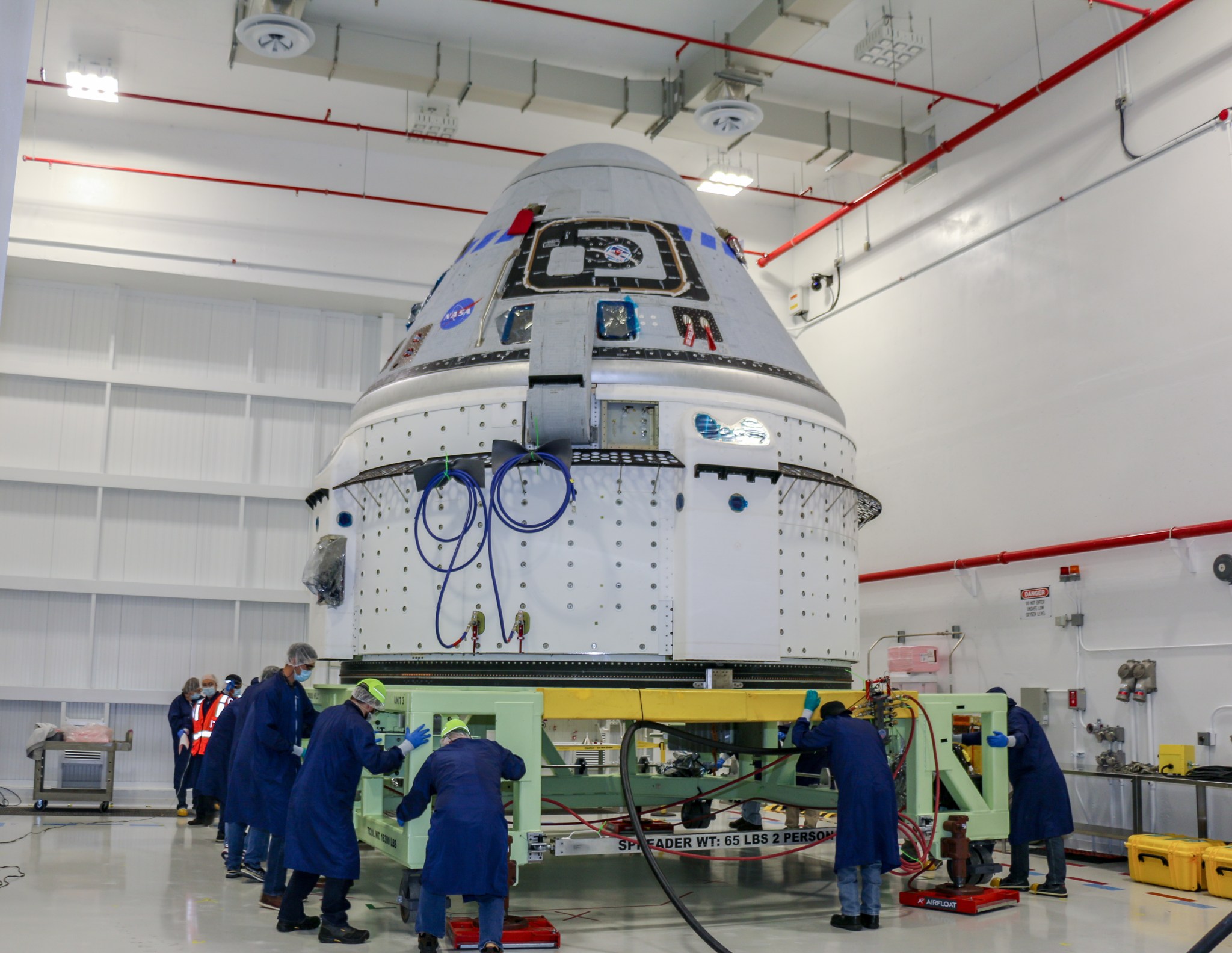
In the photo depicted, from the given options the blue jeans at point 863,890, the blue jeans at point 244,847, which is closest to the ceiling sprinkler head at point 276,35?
the blue jeans at point 244,847

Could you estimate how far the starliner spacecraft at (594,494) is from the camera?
7.32 m

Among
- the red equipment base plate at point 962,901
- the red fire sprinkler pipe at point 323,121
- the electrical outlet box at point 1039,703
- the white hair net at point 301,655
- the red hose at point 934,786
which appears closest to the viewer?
the red equipment base plate at point 962,901

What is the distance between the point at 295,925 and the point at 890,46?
36.1 ft

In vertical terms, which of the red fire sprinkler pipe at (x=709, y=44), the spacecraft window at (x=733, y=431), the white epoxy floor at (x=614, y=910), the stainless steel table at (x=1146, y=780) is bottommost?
the white epoxy floor at (x=614, y=910)

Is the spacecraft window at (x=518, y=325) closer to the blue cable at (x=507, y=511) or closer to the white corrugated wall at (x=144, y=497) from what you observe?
the blue cable at (x=507, y=511)

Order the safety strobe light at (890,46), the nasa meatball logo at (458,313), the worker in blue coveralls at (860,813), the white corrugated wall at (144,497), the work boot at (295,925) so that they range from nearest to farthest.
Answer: the work boot at (295,925) → the worker in blue coveralls at (860,813) → the nasa meatball logo at (458,313) → the safety strobe light at (890,46) → the white corrugated wall at (144,497)

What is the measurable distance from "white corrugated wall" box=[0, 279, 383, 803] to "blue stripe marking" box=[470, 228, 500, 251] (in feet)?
21.0

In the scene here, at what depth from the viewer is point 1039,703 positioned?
11.2m

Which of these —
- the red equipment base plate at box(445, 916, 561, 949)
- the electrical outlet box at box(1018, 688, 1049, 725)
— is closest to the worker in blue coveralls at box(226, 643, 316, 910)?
the red equipment base plate at box(445, 916, 561, 949)

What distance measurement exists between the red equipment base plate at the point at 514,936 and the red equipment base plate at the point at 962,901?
8.79 feet

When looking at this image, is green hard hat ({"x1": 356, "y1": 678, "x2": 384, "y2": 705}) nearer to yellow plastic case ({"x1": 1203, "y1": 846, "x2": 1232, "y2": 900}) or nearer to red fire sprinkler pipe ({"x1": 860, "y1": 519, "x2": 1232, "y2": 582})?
yellow plastic case ({"x1": 1203, "y1": 846, "x2": 1232, "y2": 900})

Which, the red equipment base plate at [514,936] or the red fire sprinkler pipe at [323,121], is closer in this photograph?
the red equipment base plate at [514,936]

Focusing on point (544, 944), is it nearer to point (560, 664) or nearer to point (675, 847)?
point (675, 847)

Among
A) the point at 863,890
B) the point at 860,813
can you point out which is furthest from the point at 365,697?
the point at 863,890
